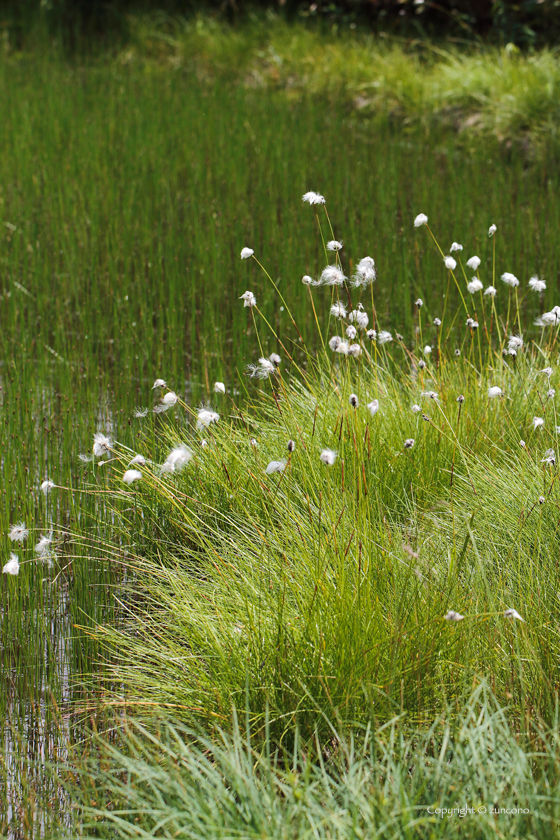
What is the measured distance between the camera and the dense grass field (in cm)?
212

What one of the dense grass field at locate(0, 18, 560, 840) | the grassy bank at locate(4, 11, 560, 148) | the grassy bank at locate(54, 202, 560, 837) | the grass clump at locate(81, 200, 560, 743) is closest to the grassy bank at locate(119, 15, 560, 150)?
the grassy bank at locate(4, 11, 560, 148)

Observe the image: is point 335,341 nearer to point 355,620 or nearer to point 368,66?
point 355,620

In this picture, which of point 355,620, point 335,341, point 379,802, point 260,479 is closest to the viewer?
point 379,802

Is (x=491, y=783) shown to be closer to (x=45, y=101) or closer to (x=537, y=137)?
(x=537, y=137)

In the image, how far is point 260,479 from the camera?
2.94 metres

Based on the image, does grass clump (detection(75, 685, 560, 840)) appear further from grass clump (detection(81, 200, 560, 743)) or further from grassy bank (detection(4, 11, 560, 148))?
grassy bank (detection(4, 11, 560, 148))

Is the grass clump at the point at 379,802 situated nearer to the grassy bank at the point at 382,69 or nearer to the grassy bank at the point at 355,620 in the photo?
the grassy bank at the point at 355,620

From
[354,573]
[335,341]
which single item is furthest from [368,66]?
[354,573]

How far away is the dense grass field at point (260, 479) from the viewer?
2.12 metres

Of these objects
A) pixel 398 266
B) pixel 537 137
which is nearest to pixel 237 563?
pixel 398 266

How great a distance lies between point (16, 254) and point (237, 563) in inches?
157

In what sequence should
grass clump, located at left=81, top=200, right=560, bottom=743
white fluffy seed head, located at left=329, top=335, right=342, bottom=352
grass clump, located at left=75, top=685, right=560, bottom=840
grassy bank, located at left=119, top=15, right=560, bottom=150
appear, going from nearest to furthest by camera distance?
grass clump, located at left=75, top=685, right=560, bottom=840, grass clump, located at left=81, top=200, right=560, bottom=743, white fluffy seed head, located at left=329, top=335, right=342, bottom=352, grassy bank, located at left=119, top=15, right=560, bottom=150

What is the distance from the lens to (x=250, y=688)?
2123mm

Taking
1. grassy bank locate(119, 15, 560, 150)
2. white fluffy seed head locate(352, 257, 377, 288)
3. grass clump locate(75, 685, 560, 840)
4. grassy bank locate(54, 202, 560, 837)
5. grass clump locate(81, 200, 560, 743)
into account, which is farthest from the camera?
grassy bank locate(119, 15, 560, 150)
